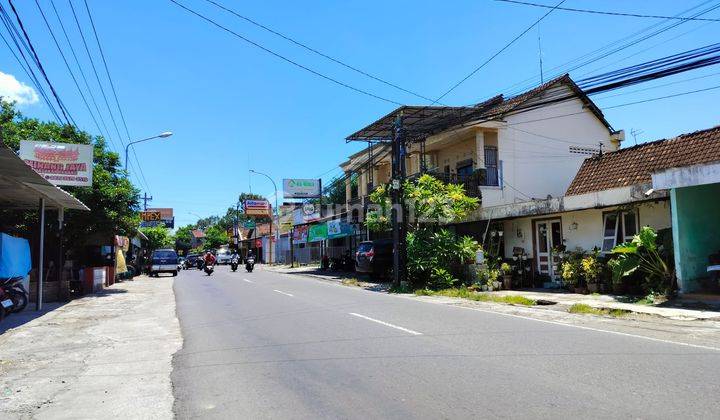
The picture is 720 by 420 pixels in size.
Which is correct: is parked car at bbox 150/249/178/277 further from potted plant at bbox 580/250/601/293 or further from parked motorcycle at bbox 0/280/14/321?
potted plant at bbox 580/250/601/293

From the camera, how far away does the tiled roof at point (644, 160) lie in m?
16.6

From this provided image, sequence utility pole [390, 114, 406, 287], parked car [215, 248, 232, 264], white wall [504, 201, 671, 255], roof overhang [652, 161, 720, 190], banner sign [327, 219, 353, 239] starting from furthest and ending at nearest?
parked car [215, 248, 232, 264], banner sign [327, 219, 353, 239], utility pole [390, 114, 406, 287], white wall [504, 201, 671, 255], roof overhang [652, 161, 720, 190]

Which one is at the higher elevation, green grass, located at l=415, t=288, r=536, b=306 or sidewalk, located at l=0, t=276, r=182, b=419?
green grass, located at l=415, t=288, r=536, b=306

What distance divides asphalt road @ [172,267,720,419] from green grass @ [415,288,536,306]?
4.06m

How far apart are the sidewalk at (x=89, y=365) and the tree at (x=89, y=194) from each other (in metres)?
6.27

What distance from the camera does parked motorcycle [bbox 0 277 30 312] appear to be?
12.9 metres

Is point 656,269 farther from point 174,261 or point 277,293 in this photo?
point 174,261

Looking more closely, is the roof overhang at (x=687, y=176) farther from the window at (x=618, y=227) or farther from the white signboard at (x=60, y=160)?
the white signboard at (x=60, y=160)

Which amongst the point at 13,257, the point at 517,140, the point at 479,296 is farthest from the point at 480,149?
the point at 13,257

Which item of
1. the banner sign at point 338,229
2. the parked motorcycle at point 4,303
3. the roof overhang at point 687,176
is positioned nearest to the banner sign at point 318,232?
the banner sign at point 338,229

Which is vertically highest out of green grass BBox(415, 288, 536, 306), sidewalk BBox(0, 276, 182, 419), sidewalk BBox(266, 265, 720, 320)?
sidewalk BBox(266, 265, 720, 320)

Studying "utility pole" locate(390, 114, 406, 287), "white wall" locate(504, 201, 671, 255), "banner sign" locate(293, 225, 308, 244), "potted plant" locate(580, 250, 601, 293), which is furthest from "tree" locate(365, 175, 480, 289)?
"banner sign" locate(293, 225, 308, 244)

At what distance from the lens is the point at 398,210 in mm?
21812

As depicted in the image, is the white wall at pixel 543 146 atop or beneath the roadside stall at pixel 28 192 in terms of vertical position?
atop
